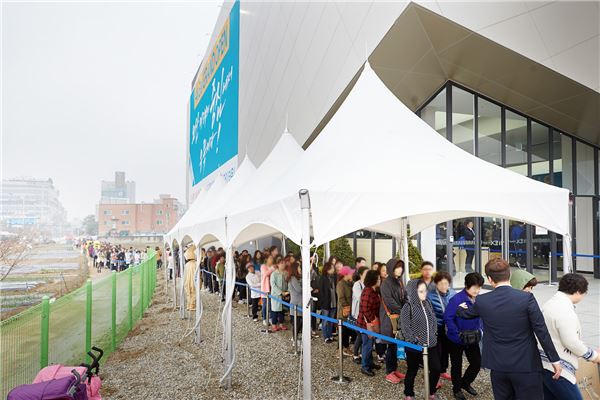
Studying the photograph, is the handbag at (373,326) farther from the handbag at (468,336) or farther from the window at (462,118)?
the window at (462,118)

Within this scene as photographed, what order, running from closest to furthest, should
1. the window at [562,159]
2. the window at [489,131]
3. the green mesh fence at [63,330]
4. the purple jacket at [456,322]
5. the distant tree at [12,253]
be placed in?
the green mesh fence at [63,330]
the purple jacket at [456,322]
the distant tree at [12,253]
the window at [489,131]
the window at [562,159]

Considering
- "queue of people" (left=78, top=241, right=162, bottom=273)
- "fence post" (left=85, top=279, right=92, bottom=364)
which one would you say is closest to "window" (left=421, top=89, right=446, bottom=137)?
"fence post" (left=85, top=279, right=92, bottom=364)

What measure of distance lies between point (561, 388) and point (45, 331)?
5.48 meters

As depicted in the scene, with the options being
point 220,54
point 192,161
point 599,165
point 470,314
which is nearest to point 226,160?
point 220,54

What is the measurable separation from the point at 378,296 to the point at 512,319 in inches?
109

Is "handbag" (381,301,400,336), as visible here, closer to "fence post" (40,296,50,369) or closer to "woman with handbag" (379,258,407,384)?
"woman with handbag" (379,258,407,384)

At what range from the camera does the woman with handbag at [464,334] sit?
4352mm

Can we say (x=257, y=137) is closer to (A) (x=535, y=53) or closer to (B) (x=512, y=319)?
(A) (x=535, y=53)

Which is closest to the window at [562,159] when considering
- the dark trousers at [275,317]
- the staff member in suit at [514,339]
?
the dark trousers at [275,317]

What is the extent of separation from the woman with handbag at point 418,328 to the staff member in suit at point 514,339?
1154 millimetres

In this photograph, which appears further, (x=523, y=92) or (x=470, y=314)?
(x=523, y=92)

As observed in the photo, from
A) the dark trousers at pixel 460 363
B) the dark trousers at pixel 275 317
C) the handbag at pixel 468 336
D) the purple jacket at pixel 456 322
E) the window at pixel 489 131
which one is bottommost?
the dark trousers at pixel 275 317

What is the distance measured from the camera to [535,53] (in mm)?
8664

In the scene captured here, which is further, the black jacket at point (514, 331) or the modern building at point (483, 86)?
the modern building at point (483, 86)
